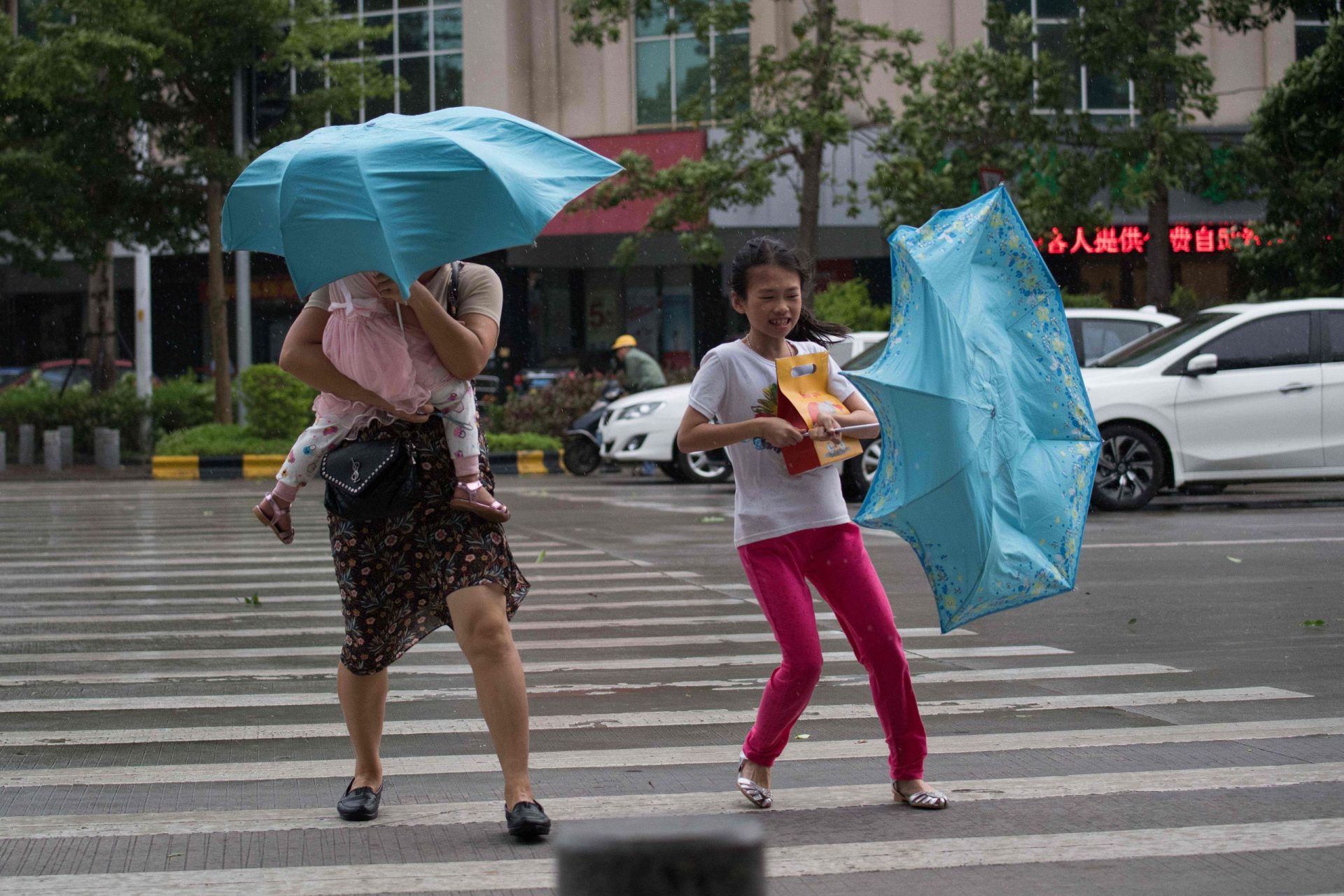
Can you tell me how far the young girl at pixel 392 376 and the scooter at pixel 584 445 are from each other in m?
16.3

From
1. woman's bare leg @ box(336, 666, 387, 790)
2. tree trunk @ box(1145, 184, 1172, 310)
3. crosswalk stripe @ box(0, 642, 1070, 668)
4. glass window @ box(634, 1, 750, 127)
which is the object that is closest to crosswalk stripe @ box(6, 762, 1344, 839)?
woman's bare leg @ box(336, 666, 387, 790)

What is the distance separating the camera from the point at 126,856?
13.7 feet

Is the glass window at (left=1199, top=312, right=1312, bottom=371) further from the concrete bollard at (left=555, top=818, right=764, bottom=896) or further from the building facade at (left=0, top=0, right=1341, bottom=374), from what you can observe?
the building facade at (left=0, top=0, right=1341, bottom=374)

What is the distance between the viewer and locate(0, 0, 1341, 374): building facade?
3172 centimetres

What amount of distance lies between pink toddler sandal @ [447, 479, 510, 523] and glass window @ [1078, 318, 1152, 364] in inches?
492

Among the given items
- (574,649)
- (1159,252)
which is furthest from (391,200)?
(1159,252)

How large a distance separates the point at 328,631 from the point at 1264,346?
8.98 metres

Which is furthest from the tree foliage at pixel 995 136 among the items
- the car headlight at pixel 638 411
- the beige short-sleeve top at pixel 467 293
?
the beige short-sleeve top at pixel 467 293

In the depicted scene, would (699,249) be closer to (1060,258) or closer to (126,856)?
(1060,258)

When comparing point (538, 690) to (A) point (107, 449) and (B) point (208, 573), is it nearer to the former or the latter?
(B) point (208, 573)

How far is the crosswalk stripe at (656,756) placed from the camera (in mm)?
5117

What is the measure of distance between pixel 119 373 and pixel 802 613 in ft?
98.4

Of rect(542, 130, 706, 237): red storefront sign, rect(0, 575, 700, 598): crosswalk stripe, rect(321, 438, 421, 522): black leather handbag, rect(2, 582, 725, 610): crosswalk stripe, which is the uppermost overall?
rect(542, 130, 706, 237): red storefront sign

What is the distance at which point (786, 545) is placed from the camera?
14.8 ft
